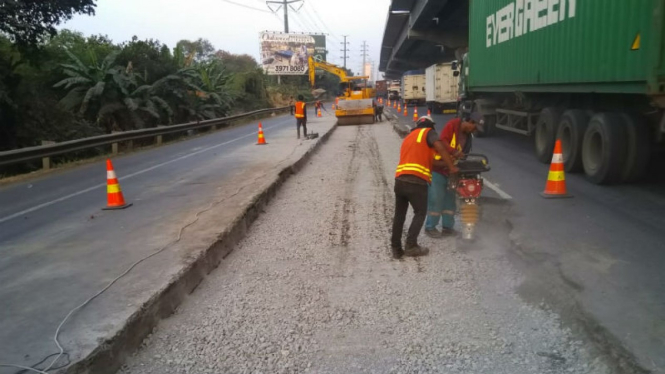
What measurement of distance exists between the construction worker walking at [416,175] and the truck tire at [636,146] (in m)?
4.26

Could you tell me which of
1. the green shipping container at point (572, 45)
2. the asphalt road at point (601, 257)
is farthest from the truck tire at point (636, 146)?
the green shipping container at point (572, 45)

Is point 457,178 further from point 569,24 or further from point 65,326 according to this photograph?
point 569,24

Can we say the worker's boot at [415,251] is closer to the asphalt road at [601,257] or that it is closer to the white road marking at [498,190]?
the asphalt road at [601,257]

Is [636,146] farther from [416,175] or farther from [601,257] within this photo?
[416,175]

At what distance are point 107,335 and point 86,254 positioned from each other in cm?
236

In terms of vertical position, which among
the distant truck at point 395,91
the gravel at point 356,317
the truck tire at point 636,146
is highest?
the distant truck at point 395,91

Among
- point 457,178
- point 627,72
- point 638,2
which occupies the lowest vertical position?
point 457,178

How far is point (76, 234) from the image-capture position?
6438 mm

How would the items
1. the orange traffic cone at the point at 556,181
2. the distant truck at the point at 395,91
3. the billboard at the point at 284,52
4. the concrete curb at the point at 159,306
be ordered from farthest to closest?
the distant truck at the point at 395,91
the billboard at the point at 284,52
the orange traffic cone at the point at 556,181
the concrete curb at the point at 159,306

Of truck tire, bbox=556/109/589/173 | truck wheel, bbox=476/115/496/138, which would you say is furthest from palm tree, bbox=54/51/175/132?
truck tire, bbox=556/109/589/173

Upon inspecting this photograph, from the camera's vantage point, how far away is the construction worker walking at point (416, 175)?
5234 mm

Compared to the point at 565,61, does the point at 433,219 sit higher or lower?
lower

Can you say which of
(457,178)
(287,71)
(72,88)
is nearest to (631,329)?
(457,178)

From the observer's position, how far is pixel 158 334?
12.7ft
